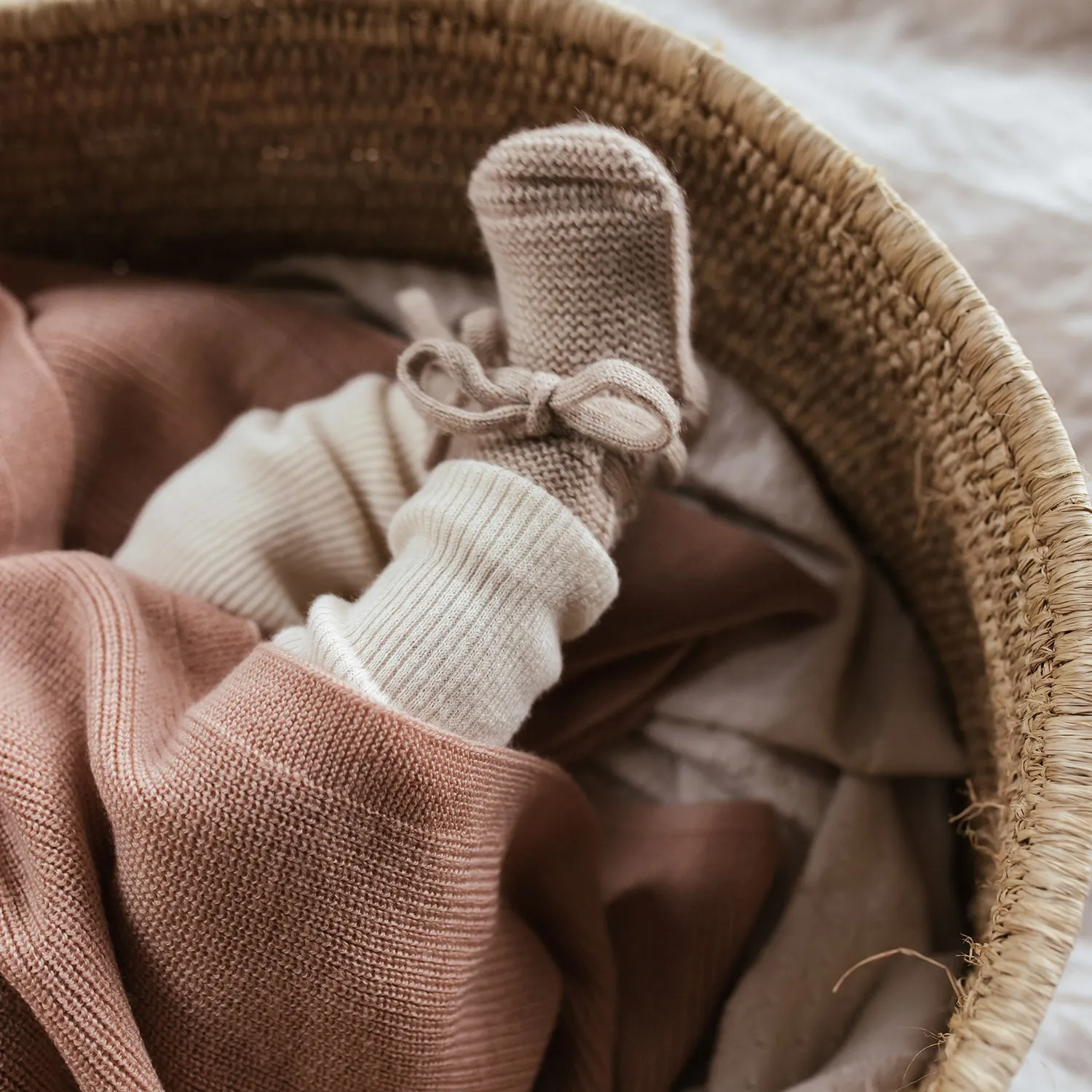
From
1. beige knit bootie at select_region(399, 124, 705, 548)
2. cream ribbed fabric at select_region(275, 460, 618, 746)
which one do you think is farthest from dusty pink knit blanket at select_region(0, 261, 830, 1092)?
beige knit bootie at select_region(399, 124, 705, 548)

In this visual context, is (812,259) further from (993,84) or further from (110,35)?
(110,35)

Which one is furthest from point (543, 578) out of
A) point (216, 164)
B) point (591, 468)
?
point (216, 164)

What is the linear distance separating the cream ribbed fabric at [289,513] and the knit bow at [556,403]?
0.08 m

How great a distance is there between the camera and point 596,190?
0.59 meters

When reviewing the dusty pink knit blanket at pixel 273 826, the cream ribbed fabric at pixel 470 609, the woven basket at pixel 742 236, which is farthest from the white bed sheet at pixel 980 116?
the cream ribbed fabric at pixel 470 609

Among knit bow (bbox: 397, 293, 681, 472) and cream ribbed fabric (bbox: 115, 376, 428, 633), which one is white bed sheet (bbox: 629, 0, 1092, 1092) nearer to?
knit bow (bbox: 397, 293, 681, 472)

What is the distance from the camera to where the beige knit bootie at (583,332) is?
58 cm

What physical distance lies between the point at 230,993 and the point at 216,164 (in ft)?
1.98

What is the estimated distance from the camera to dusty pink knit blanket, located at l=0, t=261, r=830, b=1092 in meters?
0.52

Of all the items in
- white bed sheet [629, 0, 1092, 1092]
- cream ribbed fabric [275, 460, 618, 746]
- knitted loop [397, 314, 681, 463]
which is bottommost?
cream ribbed fabric [275, 460, 618, 746]

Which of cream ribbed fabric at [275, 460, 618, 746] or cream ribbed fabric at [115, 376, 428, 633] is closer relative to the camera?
cream ribbed fabric at [275, 460, 618, 746]

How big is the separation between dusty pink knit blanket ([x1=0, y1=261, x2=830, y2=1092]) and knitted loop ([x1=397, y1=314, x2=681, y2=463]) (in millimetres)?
161

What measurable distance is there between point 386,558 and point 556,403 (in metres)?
0.19

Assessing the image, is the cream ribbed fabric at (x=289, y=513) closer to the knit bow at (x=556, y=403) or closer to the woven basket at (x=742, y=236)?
the knit bow at (x=556, y=403)
